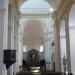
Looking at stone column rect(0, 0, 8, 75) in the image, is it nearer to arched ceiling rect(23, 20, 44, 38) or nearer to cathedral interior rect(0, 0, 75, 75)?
cathedral interior rect(0, 0, 75, 75)

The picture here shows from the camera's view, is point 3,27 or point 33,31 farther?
point 33,31

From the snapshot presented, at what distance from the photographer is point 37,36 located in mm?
36750

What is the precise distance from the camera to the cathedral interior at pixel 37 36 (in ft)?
29.7

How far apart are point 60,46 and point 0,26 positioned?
30.9 feet

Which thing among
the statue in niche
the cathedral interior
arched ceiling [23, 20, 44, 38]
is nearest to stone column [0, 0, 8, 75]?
the cathedral interior

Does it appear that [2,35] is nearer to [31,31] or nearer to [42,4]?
[42,4]

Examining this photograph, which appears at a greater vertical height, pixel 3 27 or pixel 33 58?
pixel 3 27

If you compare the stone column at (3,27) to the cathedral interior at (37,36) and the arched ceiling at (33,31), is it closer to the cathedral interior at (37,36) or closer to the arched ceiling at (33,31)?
the cathedral interior at (37,36)

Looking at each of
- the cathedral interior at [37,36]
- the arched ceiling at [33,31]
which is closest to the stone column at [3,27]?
the cathedral interior at [37,36]

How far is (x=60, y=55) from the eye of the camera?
17.3 m

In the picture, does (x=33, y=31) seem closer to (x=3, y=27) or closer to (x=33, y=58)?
(x=33, y=58)

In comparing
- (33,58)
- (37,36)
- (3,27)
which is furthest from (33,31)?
(3,27)

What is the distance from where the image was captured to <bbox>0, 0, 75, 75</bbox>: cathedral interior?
906 cm

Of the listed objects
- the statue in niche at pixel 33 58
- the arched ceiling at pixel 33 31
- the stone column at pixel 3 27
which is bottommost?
the statue in niche at pixel 33 58
